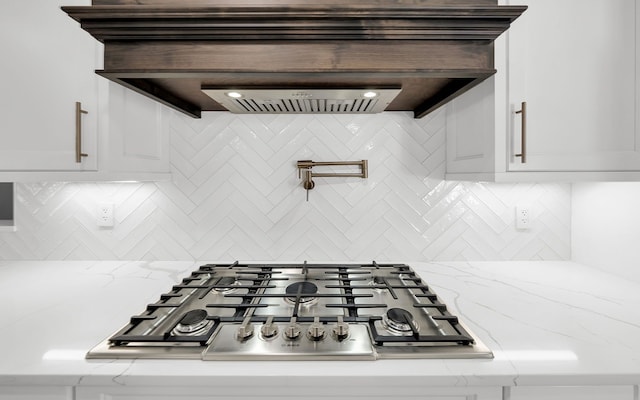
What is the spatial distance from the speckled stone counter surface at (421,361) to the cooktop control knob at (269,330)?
3.3 inches

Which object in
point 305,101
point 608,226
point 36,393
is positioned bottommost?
point 36,393

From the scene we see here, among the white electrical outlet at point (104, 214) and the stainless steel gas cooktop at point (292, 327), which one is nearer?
the stainless steel gas cooktop at point (292, 327)

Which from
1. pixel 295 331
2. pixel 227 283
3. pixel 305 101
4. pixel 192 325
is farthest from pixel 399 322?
pixel 305 101

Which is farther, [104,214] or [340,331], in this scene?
[104,214]

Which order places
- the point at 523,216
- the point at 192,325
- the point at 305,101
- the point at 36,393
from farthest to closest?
the point at 523,216 → the point at 305,101 → the point at 192,325 → the point at 36,393

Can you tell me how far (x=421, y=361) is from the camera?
2.43ft

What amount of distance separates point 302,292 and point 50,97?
1.00m

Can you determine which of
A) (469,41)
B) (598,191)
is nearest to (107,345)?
(469,41)

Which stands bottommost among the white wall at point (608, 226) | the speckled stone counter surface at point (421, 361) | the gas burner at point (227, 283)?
the speckled stone counter surface at point (421, 361)

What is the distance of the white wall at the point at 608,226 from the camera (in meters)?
1.24

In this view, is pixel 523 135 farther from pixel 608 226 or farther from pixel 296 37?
pixel 296 37

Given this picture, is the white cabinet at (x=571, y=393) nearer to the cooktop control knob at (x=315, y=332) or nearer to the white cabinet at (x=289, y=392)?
the white cabinet at (x=289, y=392)

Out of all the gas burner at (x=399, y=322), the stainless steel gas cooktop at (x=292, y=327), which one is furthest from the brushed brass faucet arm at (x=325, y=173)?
the gas burner at (x=399, y=322)

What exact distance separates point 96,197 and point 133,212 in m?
0.16
